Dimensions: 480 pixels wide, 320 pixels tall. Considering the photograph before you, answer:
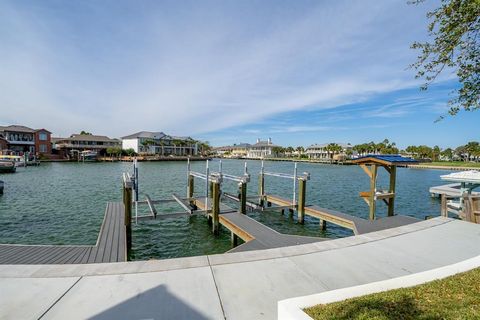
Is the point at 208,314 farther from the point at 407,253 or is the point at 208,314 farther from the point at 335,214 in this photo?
the point at 335,214

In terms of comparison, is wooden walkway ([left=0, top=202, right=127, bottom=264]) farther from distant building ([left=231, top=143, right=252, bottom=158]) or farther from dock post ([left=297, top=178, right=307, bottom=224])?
distant building ([left=231, top=143, right=252, bottom=158])

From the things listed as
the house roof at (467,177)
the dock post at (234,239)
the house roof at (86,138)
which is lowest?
the dock post at (234,239)

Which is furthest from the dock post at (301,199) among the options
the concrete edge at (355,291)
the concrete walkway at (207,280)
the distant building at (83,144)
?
the distant building at (83,144)

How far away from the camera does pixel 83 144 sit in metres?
83.8

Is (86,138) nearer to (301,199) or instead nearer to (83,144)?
(83,144)

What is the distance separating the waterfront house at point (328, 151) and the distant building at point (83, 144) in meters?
94.6

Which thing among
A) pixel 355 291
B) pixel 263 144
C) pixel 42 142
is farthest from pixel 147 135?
pixel 355 291

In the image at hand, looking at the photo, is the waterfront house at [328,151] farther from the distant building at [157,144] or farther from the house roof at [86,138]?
the house roof at [86,138]

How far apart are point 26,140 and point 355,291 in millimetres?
88664

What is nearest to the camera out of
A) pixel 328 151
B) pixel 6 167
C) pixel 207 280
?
pixel 207 280

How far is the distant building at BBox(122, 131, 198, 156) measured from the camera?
99.3 m

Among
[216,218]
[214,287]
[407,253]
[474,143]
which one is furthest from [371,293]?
[474,143]

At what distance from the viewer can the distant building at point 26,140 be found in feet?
213

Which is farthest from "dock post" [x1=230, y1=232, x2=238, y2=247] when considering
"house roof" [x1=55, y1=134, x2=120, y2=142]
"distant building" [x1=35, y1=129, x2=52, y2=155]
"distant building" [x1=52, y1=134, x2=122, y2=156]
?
"house roof" [x1=55, y1=134, x2=120, y2=142]
